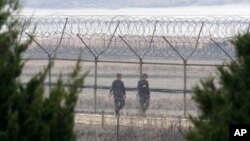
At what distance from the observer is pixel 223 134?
721cm

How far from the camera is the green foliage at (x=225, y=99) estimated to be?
7.27 meters

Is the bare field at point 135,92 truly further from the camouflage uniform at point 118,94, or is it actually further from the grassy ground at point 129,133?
the grassy ground at point 129,133

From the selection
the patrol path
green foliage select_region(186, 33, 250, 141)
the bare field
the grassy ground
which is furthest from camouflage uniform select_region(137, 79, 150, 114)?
green foliage select_region(186, 33, 250, 141)

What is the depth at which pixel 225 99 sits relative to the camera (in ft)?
24.3

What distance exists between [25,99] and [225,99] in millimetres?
1556

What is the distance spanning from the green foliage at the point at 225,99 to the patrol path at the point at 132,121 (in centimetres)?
890

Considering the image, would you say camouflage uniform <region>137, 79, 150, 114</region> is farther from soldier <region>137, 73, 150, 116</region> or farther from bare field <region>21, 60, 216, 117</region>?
bare field <region>21, 60, 216, 117</region>

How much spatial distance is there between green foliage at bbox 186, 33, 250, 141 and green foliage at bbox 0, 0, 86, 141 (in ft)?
3.62

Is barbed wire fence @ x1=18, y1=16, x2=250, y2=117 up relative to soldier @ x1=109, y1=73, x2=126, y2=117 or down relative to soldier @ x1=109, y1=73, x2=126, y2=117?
up

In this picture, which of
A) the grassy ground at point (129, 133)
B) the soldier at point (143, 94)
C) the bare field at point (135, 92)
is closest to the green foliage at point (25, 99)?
the bare field at point (135, 92)

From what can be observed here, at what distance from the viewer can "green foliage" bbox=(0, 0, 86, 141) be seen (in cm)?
639

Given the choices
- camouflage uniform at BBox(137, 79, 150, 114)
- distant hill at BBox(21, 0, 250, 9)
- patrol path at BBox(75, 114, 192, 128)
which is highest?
distant hill at BBox(21, 0, 250, 9)

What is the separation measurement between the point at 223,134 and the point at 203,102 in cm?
50

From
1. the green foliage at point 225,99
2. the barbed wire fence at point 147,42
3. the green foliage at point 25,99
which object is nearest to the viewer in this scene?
the green foliage at point 25,99
